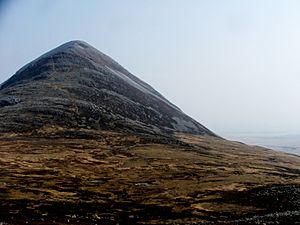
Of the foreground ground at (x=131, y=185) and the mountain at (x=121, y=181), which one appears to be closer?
the foreground ground at (x=131, y=185)

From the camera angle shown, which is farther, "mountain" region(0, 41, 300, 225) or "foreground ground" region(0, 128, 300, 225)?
"mountain" region(0, 41, 300, 225)

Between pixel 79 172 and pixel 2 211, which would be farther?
pixel 79 172

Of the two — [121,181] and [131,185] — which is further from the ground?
→ [121,181]

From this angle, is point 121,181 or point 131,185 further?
point 121,181

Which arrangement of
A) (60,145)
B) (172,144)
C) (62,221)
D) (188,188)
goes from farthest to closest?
(172,144)
(60,145)
(188,188)
(62,221)

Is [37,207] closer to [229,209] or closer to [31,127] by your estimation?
[229,209]

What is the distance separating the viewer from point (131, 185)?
9188 centimetres

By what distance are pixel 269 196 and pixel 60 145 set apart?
88.8 m

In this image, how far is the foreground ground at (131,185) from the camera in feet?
198

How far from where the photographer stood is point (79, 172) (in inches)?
4200

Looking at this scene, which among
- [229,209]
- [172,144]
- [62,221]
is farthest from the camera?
[172,144]

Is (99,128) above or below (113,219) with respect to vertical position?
above

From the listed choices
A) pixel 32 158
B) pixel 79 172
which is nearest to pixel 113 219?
pixel 79 172

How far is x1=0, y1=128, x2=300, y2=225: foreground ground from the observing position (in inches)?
2379
